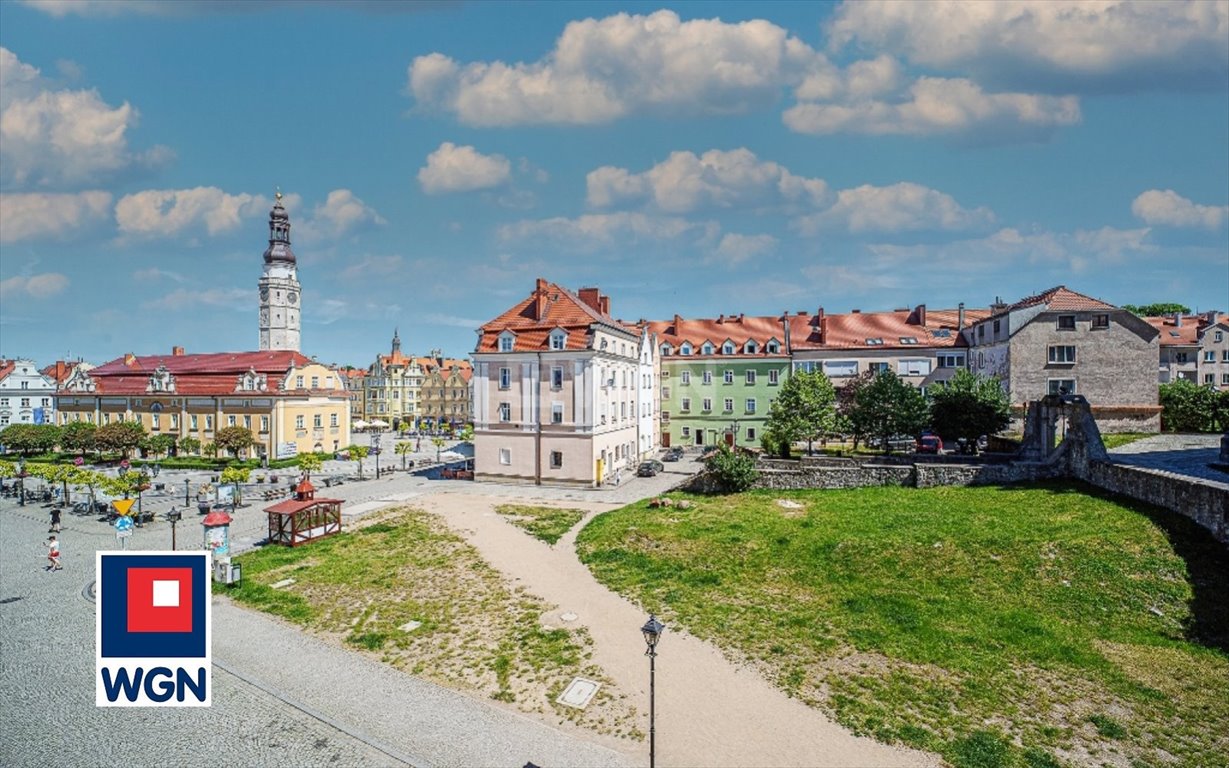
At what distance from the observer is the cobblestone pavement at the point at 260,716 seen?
44.4ft

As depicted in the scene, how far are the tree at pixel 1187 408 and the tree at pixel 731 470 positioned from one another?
33.4 metres

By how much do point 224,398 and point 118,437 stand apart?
10.6 meters

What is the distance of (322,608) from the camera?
71.6ft

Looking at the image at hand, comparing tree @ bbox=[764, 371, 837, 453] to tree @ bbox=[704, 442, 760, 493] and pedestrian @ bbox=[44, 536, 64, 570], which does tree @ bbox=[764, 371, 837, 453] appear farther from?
pedestrian @ bbox=[44, 536, 64, 570]

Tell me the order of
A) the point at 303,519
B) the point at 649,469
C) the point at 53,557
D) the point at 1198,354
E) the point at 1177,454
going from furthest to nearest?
the point at 1198,354 < the point at 649,469 < the point at 1177,454 < the point at 303,519 < the point at 53,557

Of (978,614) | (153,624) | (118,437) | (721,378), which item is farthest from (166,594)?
(118,437)

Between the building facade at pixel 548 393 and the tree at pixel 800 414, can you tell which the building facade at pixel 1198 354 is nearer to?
the tree at pixel 800 414

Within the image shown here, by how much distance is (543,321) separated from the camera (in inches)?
1889

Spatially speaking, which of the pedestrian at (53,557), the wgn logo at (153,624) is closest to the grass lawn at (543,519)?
the wgn logo at (153,624)

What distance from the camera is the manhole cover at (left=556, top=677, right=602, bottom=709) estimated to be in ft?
50.3

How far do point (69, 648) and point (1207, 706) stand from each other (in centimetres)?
3151

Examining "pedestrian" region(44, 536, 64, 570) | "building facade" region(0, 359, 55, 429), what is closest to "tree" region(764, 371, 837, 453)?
"pedestrian" region(44, 536, 64, 570)

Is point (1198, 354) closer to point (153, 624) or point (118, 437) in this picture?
point (153, 624)

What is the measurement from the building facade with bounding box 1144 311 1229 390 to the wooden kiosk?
88830 mm
